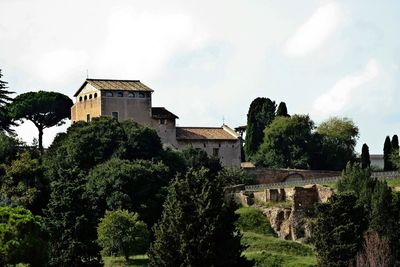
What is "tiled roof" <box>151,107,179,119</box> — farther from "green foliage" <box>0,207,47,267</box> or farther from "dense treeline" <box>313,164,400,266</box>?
"green foliage" <box>0,207,47,267</box>

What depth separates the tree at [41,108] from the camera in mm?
80375

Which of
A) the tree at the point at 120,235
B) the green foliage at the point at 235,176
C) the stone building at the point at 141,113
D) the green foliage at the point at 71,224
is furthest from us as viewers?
the stone building at the point at 141,113

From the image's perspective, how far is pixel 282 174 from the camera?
3159 inches

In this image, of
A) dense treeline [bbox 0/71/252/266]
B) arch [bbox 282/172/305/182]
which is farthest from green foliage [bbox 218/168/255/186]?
arch [bbox 282/172/305/182]

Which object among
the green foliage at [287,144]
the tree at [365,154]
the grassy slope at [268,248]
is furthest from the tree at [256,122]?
the grassy slope at [268,248]

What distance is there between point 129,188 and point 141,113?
15.3 m

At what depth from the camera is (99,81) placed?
81.0m

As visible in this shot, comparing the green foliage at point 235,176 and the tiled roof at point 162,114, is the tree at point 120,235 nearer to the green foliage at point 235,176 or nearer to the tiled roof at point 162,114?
the green foliage at point 235,176

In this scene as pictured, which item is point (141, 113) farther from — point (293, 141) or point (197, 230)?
point (197, 230)

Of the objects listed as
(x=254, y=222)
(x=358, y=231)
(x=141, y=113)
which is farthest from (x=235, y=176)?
(x=358, y=231)

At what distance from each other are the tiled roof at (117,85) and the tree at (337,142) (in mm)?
13878

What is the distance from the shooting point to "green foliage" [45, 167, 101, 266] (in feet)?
174

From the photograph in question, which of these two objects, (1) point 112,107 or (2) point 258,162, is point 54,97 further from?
(2) point 258,162

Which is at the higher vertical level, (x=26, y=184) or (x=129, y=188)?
(x=26, y=184)
